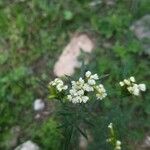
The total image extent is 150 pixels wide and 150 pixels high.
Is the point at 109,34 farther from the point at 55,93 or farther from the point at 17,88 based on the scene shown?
the point at 55,93

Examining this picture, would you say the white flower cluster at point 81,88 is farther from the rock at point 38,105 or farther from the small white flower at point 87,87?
the rock at point 38,105

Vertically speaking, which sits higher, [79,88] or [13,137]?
[79,88]

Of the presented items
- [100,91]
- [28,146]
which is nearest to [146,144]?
[28,146]

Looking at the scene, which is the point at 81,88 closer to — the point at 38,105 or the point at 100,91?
the point at 100,91

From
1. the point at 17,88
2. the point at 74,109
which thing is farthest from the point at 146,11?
the point at 74,109

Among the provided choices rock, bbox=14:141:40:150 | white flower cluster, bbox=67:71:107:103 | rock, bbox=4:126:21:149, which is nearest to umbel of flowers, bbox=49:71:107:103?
white flower cluster, bbox=67:71:107:103

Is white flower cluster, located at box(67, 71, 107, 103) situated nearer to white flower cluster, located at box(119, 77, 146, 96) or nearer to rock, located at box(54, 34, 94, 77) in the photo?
white flower cluster, located at box(119, 77, 146, 96)
